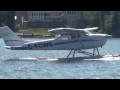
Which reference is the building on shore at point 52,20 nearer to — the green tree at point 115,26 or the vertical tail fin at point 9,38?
the green tree at point 115,26

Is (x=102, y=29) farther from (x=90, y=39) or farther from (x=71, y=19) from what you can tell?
(x=90, y=39)

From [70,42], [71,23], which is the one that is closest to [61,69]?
[70,42]

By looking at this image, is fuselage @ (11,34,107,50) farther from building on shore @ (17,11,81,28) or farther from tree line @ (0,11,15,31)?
building on shore @ (17,11,81,28)

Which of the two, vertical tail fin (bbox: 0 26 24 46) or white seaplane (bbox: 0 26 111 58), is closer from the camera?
white seaplane (bbox: 0 26 111 58)

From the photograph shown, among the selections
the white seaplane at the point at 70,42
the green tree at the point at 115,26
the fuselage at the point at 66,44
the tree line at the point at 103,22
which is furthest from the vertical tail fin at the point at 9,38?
the green tree at the point at 115,26

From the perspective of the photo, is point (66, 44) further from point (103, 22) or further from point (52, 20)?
point (52, 20)

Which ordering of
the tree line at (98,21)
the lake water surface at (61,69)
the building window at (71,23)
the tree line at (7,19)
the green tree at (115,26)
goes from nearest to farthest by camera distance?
the lake water surface at (61,69), the tree line at (98,21), the tree line at (7,19), the green tree at (115,26), the building window at (71,23)

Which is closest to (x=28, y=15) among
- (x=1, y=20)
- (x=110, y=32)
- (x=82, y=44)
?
(x=1, y=20)

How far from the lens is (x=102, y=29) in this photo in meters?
68.6

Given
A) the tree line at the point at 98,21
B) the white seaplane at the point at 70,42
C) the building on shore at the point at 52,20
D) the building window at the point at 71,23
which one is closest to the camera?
the white seaplane at the point at 70,42

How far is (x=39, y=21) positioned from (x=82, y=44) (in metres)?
50.0

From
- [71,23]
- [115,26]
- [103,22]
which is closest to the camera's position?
[115,26]

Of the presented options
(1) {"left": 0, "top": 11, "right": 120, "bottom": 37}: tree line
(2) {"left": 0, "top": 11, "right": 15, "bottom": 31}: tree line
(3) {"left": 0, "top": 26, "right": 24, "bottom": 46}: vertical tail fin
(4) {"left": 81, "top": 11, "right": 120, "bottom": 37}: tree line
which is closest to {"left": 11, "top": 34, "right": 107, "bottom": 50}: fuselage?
(3) {"left": 0, "top": 26, "right": 24, "bottom": 46}: vertical tail fin

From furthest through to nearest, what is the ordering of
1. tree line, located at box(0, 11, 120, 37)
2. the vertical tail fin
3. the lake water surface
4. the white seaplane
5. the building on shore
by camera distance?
the building on shore → tree line, located at box(0, 11, 120, 37) → the vertical tail fin → the white seaplane → the lake water surface
